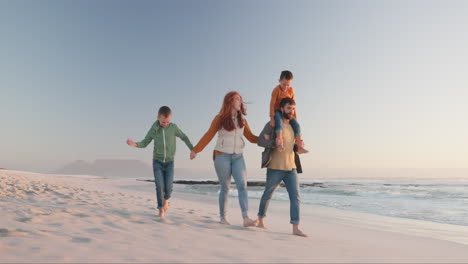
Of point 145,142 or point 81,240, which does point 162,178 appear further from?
point 81,240

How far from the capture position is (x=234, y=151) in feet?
16.5

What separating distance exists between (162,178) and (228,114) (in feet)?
5.79

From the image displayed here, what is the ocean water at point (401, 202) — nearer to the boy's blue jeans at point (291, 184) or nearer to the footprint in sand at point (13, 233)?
the boy's blue jeans at point (291, 184)

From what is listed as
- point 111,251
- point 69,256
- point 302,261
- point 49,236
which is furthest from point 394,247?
point 49,236

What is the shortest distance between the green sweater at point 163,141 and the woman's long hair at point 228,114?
93 cm

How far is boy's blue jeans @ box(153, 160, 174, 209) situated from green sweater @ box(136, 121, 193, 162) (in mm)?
107

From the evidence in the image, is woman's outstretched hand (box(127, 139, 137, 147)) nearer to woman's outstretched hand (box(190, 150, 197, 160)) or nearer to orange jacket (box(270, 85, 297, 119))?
woman's outstretched hand (box(190, 150, 197, 160))

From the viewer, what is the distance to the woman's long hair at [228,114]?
16.5ft

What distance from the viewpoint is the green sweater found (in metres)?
5.72

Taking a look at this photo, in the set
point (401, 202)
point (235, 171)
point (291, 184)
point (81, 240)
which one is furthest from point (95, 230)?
point (401, 202)

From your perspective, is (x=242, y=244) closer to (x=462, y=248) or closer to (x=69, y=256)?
(x=69, y=256)

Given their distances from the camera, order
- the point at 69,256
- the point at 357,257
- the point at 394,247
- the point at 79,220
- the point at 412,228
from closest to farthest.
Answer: the point at 69,256
the point at 357,257
the point at 394,247
the point at 79,220
the point at 412,228

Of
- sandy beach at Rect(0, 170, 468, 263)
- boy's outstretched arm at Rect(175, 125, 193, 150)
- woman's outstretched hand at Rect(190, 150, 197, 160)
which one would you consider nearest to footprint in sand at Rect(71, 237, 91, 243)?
sandy beach at Rect(0, 170, 468, 263)

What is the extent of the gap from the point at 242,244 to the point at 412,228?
189 inches
